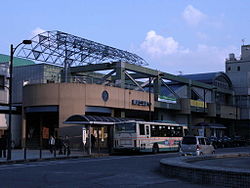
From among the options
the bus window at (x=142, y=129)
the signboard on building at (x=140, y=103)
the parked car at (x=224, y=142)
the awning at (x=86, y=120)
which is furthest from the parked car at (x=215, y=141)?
the awning at (x=86, y=120)

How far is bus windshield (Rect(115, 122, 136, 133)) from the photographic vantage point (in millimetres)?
37616

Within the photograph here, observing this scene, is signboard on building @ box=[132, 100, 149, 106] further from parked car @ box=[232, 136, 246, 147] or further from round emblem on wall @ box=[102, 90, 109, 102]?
parked car @ box=[232, 136, 246, 147]

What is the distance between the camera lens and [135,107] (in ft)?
174

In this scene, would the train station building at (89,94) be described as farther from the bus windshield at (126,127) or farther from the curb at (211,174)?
the curb at (211,174)

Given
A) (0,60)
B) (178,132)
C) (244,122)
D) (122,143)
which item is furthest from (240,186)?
(244,122)

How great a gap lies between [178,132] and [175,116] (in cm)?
2298

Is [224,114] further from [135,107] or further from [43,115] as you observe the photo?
[43,115]

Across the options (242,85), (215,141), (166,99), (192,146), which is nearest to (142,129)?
(192,146)

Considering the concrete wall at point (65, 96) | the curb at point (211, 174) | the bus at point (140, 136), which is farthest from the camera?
the concrete wall at point (65, 96)

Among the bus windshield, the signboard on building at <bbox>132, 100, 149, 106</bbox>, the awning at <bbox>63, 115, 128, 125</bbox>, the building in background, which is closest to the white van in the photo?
the bus windshield

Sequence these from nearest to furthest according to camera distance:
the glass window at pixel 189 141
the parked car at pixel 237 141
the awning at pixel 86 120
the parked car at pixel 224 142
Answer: the glass window at pixel 189 141 < the awning at pixel 86 120 < the parked car at pixel 224 142 < the parked car at pixel 237 141

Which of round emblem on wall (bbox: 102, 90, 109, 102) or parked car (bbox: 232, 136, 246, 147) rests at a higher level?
round emblem on wall (bbox: 102, 90, 109, 102)

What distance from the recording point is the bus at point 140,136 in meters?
37.4

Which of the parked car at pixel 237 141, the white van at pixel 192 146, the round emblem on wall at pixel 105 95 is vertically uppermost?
the round emblem on wall at pixel 105 95
